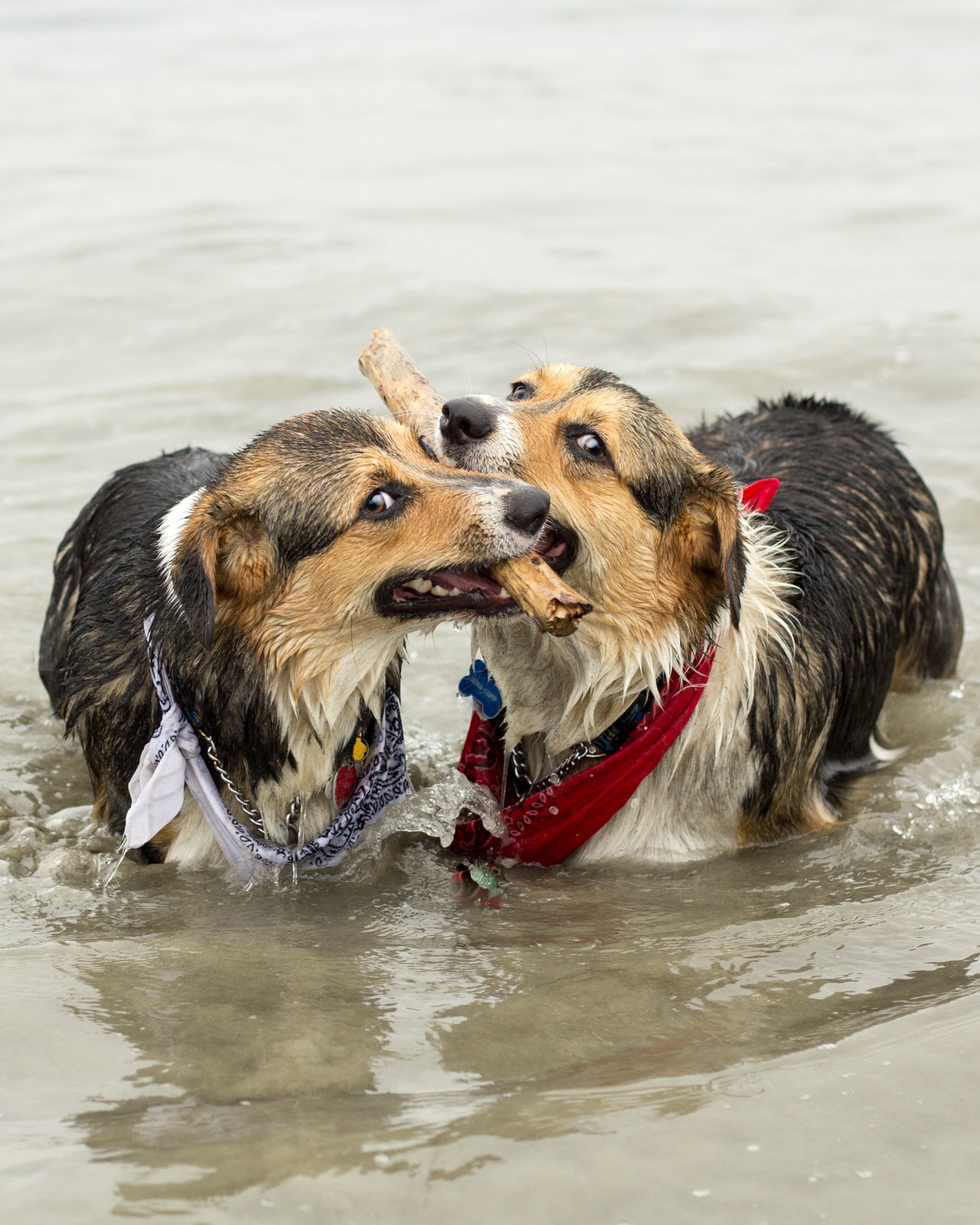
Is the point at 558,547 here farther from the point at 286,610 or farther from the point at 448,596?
the point at 286,610

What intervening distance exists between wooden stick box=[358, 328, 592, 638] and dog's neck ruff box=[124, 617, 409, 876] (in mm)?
834

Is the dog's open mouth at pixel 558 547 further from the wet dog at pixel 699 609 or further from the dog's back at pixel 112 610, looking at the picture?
the dog's back at pixel 112 610

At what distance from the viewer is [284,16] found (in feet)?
69.7

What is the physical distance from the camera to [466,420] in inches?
181

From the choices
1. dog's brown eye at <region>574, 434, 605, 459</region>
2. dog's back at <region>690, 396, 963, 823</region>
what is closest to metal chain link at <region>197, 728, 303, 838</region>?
dog's brown eye at <region>574, 434, 605, 459</region>

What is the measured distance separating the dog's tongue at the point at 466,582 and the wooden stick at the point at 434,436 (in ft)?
0.12

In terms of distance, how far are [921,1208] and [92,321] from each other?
927cm

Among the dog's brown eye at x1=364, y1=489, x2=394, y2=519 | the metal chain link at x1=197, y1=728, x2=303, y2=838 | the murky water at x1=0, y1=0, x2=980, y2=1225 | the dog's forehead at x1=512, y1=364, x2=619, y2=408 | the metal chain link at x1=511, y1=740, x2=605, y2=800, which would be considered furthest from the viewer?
the metal chain link at x1=511, y1=740, x2=605, y2=800

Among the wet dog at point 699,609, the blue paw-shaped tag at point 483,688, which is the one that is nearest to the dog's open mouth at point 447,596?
the wet dog at point 699,609

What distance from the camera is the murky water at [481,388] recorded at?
3.17 m

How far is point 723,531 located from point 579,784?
104cm

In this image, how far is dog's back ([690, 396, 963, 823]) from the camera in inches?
216

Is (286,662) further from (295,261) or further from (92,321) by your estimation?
(295,261)

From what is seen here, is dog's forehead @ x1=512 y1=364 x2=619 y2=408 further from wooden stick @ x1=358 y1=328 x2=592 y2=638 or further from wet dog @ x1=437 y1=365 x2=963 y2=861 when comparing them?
wooden stick @ x1=358 y1=328 x2=592 y2=638
